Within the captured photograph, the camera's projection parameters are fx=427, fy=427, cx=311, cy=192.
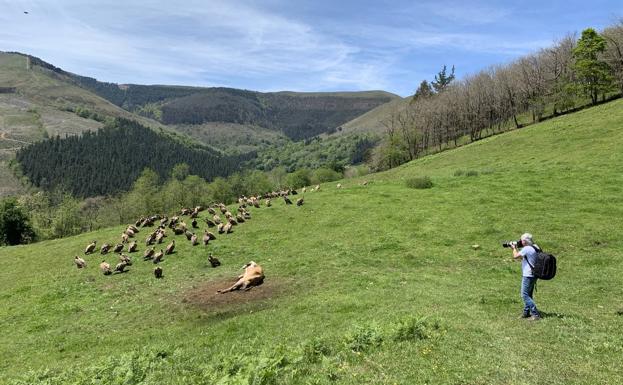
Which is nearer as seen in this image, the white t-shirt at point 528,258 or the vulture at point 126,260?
the white t-shirt at point 528,258

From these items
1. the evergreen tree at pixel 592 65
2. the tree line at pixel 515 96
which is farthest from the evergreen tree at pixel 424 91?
the evergreen tree at pixel 592 65

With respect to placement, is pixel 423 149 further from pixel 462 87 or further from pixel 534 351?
pixel 534 351

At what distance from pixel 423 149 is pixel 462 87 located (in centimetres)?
2161

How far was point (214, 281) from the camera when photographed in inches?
1067

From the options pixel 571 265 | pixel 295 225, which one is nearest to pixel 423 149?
pixel 295 225

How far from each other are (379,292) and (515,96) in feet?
344

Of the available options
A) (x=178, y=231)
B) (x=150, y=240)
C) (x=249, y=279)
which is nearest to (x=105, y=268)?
(x=150, y=240)

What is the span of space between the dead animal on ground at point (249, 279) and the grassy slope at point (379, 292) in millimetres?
792

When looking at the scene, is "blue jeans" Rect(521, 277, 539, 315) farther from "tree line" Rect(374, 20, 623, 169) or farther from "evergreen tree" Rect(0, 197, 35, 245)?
"tree line" Rect(374, 20, 623, 169)

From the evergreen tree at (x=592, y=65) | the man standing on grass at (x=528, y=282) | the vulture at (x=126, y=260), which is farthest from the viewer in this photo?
the evergreen tree at (x=592, y=65)

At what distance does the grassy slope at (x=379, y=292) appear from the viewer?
1340 centimetres

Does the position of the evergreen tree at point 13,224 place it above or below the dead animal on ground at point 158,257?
below

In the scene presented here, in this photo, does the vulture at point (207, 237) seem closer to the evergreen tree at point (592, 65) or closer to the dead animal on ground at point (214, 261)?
the dead animal on ground at point (214, 261)

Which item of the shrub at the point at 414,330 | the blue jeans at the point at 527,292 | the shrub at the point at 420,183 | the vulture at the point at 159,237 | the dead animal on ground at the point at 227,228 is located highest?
the shrub at the point at 420,183
